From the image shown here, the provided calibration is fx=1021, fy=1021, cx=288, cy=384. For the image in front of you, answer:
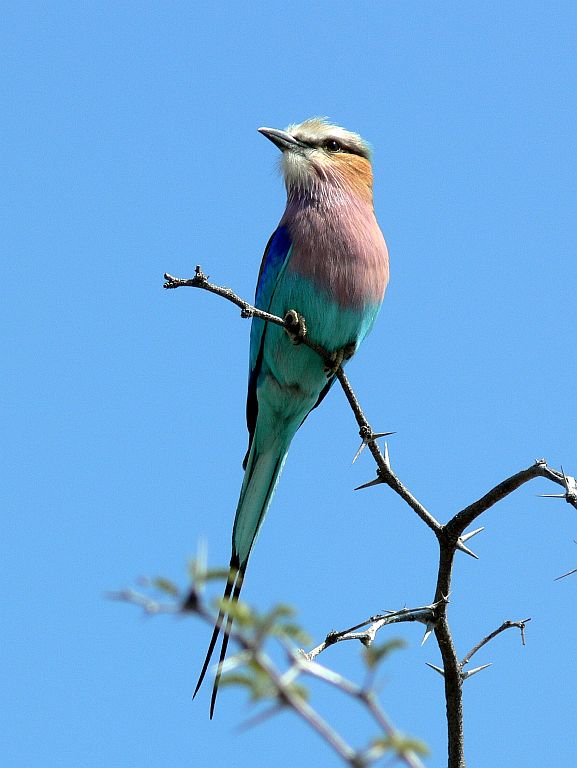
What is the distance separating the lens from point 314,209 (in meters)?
5.89

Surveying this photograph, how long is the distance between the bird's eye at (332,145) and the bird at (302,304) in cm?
19

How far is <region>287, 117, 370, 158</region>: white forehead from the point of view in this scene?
637cm

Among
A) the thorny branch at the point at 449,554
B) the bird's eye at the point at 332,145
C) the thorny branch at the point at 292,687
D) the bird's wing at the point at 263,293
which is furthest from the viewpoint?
the bird's eye at the point at 332,145

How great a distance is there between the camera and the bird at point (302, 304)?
17.9 ft

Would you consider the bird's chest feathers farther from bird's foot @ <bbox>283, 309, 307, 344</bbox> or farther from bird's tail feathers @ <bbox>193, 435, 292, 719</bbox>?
bird's tail feathers @ <bbox>193, 435, 292, 719</bbox>

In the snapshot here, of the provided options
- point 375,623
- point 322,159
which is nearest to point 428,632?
point 375,623

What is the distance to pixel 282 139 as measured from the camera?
625 cm

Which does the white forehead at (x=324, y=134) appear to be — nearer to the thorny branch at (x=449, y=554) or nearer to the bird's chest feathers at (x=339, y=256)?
the bird's chest feathers at (x=339, y=256)

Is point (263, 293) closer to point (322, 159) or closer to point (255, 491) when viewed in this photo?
point (322, 159)

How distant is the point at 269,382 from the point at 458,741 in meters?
2.79

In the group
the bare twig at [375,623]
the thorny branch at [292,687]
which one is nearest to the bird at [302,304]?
the bare twig at [375,623]

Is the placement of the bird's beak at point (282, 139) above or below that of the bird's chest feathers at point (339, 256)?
above

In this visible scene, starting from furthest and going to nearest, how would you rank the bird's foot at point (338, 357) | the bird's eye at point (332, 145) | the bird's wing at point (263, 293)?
1. the bird's eye at point (332, 145)
2. the bird's wing at point (263, 293)
3. the bird's foot at point (338, 357)

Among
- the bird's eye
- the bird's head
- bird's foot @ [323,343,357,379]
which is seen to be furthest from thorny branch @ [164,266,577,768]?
the bird's eye
